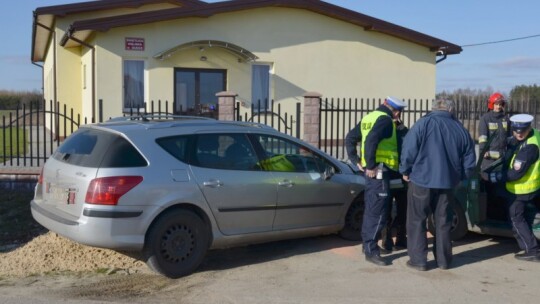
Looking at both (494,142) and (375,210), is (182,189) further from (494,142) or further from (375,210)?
(494,142)

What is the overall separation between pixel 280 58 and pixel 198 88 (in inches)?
102

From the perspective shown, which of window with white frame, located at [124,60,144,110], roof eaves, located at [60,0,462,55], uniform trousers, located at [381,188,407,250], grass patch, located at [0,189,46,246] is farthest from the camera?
window with white frame, located at [124,60,144,110]

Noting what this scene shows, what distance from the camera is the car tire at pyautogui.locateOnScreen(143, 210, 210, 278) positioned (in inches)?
232

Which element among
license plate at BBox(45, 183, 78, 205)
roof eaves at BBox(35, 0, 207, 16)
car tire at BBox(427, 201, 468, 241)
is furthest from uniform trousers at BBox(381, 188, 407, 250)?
roof eaves at BBox(35, 0, 207, 16)

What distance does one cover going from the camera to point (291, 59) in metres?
17.8

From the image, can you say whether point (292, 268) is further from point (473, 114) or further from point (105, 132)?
point (473, 114)

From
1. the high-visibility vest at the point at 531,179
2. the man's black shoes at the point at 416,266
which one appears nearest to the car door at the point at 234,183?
the man's black shoes at the point at 416,266

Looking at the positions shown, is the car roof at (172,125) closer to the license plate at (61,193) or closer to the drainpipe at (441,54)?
the license plate at (61,193)

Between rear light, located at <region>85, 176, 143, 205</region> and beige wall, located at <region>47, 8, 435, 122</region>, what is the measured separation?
10.8 m

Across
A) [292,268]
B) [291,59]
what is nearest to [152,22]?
[291,59]

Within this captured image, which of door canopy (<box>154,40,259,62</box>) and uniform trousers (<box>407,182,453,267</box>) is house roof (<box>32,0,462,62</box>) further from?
uniform trousers (<box>407,182,453,267</box>)

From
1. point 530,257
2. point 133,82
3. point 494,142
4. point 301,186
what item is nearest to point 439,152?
point 301,186

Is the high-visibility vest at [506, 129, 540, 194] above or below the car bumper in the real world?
above

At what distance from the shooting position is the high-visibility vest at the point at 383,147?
258 inches
